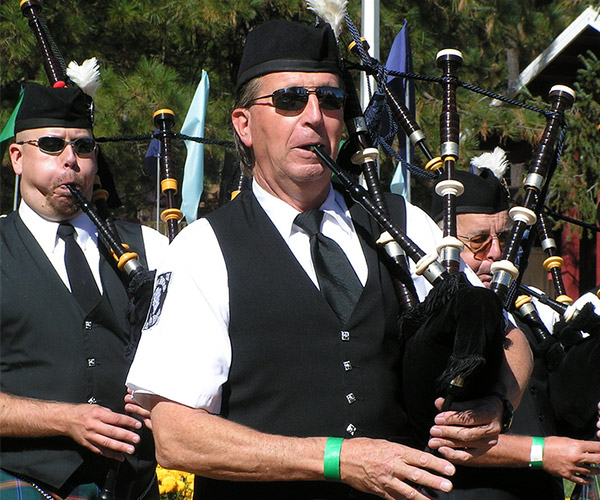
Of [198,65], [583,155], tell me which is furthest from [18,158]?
[583,155]

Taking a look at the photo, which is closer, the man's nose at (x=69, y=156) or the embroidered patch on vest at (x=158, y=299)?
the embroidered patch on vest at (x=158, y=299)

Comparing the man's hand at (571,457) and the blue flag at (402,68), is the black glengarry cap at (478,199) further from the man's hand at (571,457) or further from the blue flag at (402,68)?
the blue flag at (402,68)

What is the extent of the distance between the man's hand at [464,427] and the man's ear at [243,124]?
2.76 feet

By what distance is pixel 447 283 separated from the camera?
1888 millimetres

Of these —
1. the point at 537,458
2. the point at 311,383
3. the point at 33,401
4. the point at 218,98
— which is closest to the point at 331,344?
the point at 311,383

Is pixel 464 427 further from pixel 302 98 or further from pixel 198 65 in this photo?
pixel 198 65

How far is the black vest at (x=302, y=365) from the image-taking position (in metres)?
1.98

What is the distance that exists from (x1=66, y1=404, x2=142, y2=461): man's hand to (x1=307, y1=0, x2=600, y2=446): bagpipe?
1084 millimetres

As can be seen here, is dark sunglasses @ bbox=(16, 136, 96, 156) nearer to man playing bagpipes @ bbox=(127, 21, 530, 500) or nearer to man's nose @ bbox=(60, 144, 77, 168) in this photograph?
man's nose @ bbox=(60, 144, 77, 168)

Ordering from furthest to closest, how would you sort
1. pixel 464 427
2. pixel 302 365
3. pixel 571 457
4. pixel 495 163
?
pixel 495 163
pixel 571 457
pixel 302 365
pixel 464 427

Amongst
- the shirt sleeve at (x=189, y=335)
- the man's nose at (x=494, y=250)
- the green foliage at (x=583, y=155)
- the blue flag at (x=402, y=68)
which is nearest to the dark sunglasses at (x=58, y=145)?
the shirt sleeve at (x=189, y=335)

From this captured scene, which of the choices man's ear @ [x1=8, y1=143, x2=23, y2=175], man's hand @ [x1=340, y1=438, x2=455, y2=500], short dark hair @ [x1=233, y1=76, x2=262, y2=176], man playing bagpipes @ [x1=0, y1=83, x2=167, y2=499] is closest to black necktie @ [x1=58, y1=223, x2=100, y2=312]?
man playing bagpipes @ [x1=0, y1=83, x2=167, y2=499]

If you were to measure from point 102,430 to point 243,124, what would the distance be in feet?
3.48

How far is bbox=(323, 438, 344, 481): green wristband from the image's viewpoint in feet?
5.97
